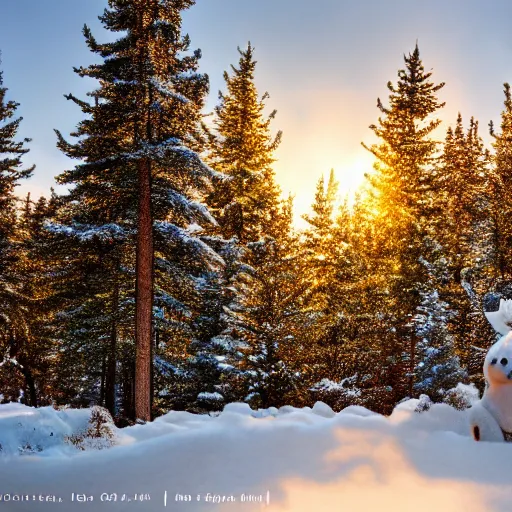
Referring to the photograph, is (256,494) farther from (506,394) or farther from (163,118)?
(163,118)

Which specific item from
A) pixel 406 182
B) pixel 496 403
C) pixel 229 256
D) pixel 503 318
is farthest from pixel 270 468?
pixel 406 182

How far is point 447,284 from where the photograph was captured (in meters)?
20.0

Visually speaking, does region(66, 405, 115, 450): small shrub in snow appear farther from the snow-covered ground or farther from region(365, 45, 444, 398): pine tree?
region(365, 45, 444, 398): pine tree

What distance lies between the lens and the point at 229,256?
52.4 feet

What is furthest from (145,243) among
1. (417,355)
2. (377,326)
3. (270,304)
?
(417,355)

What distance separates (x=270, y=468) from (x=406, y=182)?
1964 centimetres

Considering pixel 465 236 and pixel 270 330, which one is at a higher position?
pixel 465 236

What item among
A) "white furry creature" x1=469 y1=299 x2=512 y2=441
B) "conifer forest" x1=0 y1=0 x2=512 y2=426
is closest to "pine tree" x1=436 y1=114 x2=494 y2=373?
"conifer forest" x1=0 y1=0 x2=512 y2=426

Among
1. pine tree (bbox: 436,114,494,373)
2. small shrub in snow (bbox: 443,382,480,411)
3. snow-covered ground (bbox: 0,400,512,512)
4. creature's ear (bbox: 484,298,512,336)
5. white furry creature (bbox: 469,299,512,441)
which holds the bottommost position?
small shrub in snow (bbox: 443,382,480,411)

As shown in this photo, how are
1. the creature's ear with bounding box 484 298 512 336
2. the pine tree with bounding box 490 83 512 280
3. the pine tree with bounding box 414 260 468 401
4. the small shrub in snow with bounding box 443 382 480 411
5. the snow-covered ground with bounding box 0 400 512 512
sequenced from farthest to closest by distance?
the pine tree with bounding box 490 83 512 280 < the pine tree with bounding box 414 260 468 401 < the small shrub in snow with bounding box 443 382 480 411 < the creature's ear with bounding box 484 298 512 336 < the snow-covered ground with bounding box 0 400 512 512

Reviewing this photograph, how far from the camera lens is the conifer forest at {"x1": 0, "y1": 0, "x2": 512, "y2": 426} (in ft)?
40.6

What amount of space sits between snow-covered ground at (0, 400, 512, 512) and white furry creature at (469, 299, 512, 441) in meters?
0.26

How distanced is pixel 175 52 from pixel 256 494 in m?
12.2

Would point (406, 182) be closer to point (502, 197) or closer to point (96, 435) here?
point (502, 197)
